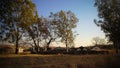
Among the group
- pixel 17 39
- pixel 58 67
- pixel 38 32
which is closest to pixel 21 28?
pixel 17 39

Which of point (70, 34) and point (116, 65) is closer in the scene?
point (116, 65)

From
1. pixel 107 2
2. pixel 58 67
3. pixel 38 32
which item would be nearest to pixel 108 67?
pixel 58 67

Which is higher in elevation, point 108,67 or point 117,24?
point 117,24

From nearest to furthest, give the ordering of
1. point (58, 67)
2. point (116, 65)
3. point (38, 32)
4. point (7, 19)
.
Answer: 1. point (58, 67)
2. point (116, 65)
3. point (7, 19)
4. point (38, 32)

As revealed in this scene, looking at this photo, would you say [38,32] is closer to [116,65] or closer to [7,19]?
[7,19]

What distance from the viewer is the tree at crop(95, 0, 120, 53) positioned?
33938 millimetres

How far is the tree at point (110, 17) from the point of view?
1336 inches

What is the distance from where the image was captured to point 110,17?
3481 centimetres

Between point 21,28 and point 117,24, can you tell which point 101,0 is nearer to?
point 117,24

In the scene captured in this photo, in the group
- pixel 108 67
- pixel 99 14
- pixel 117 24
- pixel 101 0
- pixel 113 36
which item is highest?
pixel 101 0

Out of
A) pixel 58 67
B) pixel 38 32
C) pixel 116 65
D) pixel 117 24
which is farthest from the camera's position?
pixel 38 32

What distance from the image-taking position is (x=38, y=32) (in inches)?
2269

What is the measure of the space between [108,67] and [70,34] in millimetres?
41618

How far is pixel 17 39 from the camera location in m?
42.6
